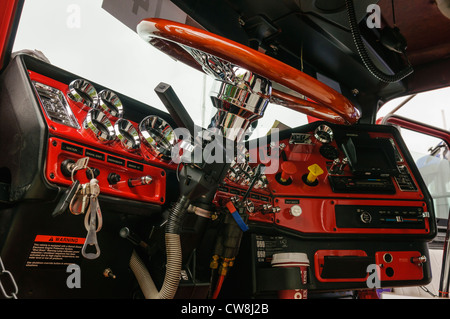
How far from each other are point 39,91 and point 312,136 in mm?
1352

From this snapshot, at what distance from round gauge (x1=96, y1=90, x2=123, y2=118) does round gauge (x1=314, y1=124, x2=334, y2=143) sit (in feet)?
3.66

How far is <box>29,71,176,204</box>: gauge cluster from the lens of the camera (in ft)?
2.54

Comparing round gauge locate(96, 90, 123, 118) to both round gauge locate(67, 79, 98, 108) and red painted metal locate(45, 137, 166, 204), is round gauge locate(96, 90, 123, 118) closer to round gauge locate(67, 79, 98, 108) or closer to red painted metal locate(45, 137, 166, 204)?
round gauge locate(67, 79, 98, 108)

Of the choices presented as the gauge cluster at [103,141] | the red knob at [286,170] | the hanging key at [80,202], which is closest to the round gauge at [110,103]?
the gauge cluster at [103,141]

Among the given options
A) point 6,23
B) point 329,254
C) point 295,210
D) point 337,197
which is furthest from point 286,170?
point 6,23

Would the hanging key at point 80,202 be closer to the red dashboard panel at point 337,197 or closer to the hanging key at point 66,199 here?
the hanging key at point 66,199

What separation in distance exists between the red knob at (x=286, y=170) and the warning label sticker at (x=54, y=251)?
96cm

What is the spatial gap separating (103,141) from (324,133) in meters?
1.27

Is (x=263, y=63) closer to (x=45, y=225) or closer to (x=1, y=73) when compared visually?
(x=45, y=225)

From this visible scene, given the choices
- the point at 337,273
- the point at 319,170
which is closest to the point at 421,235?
the point at 337,273

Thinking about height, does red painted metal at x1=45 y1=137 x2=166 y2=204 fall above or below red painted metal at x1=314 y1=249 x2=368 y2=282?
above

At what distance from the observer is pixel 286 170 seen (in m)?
1.53

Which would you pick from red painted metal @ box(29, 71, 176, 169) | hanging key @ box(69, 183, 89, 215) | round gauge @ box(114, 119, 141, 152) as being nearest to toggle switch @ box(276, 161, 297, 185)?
red painted metal @ box(29, 71, 176, 169)

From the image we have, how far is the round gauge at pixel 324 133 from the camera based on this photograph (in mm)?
1787
